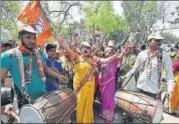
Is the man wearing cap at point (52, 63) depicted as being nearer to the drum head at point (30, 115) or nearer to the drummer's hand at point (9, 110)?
the drum head at point (30, 115)

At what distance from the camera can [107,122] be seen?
20.0ft

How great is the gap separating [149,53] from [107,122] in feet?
5.87

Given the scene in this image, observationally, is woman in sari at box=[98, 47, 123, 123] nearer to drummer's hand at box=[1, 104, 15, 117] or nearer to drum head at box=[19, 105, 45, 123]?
drum head at box=[19, 105, 45, 123]

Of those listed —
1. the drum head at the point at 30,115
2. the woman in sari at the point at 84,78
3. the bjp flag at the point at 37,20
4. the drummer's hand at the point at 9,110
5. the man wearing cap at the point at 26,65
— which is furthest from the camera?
the woman in sari at the point at 84,78

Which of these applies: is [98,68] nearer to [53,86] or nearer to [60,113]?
[53,86]

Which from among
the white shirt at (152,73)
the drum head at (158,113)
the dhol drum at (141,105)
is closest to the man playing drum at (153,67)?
the white shirt at (152,73)

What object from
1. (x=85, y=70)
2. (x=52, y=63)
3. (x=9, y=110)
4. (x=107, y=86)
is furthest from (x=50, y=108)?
(x=107, y=86)

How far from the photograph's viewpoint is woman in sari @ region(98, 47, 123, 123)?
6.00 metres

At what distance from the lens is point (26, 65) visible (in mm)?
3846

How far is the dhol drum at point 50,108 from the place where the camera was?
3.46 meters

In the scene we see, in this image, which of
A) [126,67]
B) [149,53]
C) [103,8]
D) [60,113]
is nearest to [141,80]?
[149,53]

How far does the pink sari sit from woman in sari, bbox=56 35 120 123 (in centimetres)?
38

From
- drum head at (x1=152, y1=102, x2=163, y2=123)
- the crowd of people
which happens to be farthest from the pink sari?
drum head at (x1=152, y1=102, x2=163, y2=123)

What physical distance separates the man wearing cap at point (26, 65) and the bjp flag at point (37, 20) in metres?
1.04
